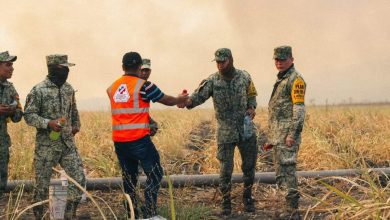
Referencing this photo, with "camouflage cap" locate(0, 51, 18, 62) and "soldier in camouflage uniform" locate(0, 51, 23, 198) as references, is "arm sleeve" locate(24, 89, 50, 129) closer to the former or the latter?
"soldier in camouflage uniform" locate(0, 51, 23, 198)

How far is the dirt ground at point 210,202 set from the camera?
666 centimetres

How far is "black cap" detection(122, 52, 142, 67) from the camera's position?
577 centimetres

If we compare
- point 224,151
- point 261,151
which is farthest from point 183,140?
point 224,151

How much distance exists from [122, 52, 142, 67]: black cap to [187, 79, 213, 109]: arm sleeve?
1.21 metres

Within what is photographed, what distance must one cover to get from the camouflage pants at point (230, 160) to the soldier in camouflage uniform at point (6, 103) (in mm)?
2571

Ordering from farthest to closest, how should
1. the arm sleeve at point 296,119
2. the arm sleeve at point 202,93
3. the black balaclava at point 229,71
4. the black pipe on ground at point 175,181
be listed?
the black pipe on ground at point 175,181 → the arm sleeve at point 202,93 → the black balaclava at point 229,71 → the arm sleeve at point 296,119

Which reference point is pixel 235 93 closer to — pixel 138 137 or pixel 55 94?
pixel 138 137

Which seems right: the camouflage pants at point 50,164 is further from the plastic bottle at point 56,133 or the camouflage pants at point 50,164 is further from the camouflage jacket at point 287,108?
the camouflage jacket at point 287,108

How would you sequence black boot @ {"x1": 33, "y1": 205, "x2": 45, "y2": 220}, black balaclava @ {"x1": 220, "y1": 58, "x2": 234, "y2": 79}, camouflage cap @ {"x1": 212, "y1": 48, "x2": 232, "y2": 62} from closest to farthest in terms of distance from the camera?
black boot @ {"x1": 33, "y1": 205, "x2": 45, "y2": 220}
camouflage cap @ {"x1": 212, "y1": 48, "x2": 232, "y2": 62}
black balaclava @ {"x1": 220, "y1": 58, "x2": 234, "y2": 79}

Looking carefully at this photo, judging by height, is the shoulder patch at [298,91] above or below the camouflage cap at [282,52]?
below

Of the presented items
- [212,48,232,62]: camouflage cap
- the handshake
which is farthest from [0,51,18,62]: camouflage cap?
[212,48,232,62]: camouflage cap

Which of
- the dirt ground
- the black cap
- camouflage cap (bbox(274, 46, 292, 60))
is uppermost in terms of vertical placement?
camouflage cap (bbox(274, 46, 292, 60))

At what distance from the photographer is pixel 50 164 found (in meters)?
6.16

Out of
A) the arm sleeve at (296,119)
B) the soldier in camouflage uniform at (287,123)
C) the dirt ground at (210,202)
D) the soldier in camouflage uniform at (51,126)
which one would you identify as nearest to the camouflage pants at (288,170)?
the soldier in camouflage uniform at (287,123)
